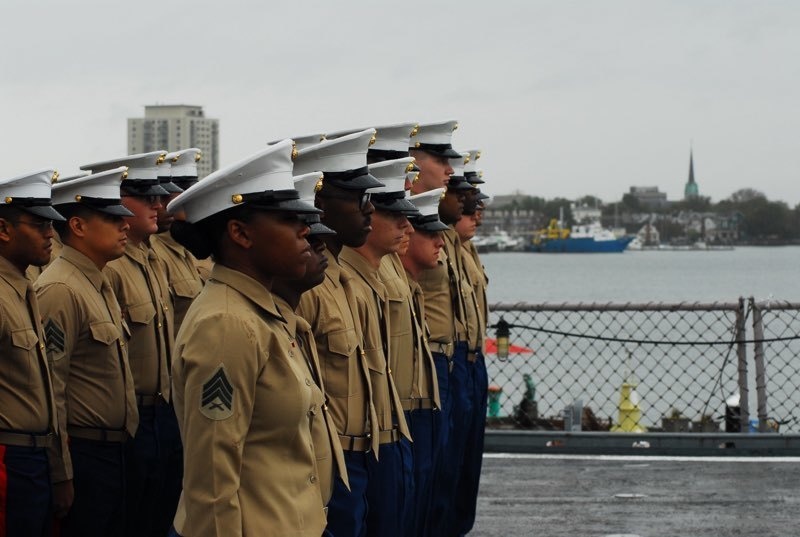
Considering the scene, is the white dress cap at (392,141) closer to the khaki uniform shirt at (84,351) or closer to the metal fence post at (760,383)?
the khaki uniform shirt at (84,351)

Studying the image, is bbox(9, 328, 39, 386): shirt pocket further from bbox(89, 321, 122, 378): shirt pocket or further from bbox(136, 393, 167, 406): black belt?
bbox(136, 393, 167, 406): black belt

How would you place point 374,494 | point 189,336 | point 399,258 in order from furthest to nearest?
1. point 399,258
2. point 374,494
3. point 189,336

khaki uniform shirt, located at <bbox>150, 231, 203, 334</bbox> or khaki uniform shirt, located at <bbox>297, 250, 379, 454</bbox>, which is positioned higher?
khaki uniform shirt, located at <bbox>150, 231, 203, 334</bbox>

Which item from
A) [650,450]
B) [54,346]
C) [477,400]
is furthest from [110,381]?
[650,450]

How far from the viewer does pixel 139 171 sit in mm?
7195

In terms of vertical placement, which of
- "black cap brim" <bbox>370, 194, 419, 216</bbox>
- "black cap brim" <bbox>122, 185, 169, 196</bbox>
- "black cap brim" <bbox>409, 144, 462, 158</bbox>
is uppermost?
"black cap brim" <bbox>409, 144, 462, 158</bbox>

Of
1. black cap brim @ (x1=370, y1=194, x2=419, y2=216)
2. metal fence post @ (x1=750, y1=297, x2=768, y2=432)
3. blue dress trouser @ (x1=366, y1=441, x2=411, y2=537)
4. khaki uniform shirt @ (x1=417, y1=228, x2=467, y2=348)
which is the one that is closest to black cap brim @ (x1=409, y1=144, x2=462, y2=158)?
khaki uniform shirt @ (x1=417, y1=228, x2=467, y2=348)

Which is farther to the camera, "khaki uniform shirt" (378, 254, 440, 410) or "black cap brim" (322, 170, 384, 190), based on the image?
"khaki uniform shirt" (378, 254, 440, 410)

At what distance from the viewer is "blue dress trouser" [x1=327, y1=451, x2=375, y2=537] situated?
5148 millimetres

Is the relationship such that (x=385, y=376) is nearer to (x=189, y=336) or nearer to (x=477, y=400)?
(x=189, y=336)

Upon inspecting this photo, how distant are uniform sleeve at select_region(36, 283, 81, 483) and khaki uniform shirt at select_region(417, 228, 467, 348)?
2.24m

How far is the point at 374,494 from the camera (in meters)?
5.77

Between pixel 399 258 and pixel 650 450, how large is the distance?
4.68 meters

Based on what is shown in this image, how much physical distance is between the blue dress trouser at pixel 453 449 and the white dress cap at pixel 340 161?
2.26 meters
